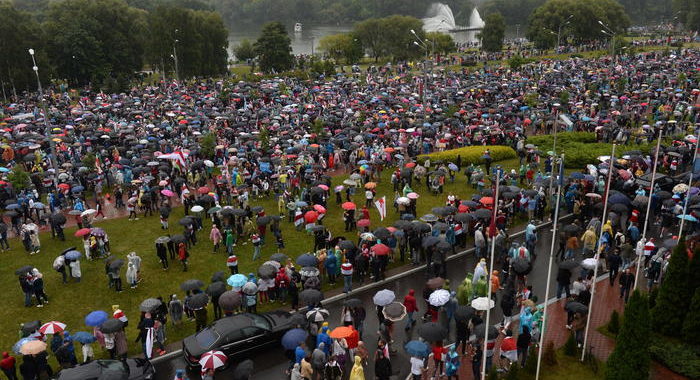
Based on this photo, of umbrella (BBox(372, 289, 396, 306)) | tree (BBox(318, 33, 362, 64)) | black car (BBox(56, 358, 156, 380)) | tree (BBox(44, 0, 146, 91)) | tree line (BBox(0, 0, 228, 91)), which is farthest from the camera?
tree (BBox(318, 33, 362, 64))

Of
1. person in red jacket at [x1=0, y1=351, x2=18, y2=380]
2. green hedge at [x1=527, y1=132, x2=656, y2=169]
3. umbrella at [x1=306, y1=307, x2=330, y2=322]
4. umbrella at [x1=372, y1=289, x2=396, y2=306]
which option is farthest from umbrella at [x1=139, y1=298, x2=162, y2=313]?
green hedge at [x1=527, y1=132, x2=656, y2=169]

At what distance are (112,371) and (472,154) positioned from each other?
2290 cm

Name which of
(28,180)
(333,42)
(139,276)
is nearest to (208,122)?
(28,180)

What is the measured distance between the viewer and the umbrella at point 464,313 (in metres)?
14.6

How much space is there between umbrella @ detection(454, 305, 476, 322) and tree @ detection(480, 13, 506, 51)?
76.2 metres

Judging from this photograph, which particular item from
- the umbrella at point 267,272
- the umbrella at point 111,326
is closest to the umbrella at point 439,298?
the umbrella at point 267,272

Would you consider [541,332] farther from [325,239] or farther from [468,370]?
[325,239]

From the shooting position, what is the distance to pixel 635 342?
1187 centimetres

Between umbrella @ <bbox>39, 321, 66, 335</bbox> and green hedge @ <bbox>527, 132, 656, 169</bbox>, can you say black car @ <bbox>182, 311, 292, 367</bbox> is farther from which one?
green hedge @ <bbox>527, 132, 656, 169</bbox>

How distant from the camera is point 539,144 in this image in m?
33.4

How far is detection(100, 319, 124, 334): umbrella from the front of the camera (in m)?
14.8

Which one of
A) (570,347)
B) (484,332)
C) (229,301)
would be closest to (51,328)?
(229,301)

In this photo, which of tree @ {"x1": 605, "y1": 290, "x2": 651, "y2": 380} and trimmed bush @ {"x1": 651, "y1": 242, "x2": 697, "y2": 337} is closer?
tree @ {"x1": 605, "y1": 290, "x2": 651, "y2": 380}

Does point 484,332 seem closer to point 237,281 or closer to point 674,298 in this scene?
point 674,298
